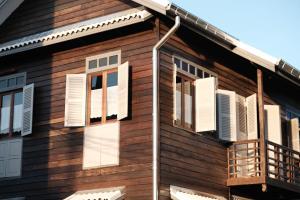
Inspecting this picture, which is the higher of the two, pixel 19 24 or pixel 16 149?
pixel 19 24

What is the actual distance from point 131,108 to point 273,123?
509cm

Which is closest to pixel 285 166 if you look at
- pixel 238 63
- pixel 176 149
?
pixel 238 63

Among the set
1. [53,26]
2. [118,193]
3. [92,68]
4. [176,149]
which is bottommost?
[118,193]

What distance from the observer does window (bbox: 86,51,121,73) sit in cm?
1566

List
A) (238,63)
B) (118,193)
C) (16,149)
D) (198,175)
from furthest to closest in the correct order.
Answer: (238,63), (16,149), (198,175), (118,193)

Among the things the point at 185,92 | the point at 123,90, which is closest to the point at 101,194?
the point at 123,90

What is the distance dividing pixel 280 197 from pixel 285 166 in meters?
0.90

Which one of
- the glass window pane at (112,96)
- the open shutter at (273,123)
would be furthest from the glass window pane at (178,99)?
the open shutter at (273,123)

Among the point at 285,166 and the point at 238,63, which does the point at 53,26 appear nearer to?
the point at 238,63

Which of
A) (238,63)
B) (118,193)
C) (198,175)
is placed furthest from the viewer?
(238,63)

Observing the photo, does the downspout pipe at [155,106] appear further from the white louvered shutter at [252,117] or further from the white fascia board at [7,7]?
the white fascia board at [7,7]

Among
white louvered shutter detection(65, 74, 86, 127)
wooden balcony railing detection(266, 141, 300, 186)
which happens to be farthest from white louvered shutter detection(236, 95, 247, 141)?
white louvered shutter detection(65, 74, 86, 127)

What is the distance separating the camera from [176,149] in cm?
1498

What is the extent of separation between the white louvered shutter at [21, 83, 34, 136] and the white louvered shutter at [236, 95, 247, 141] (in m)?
5.46
